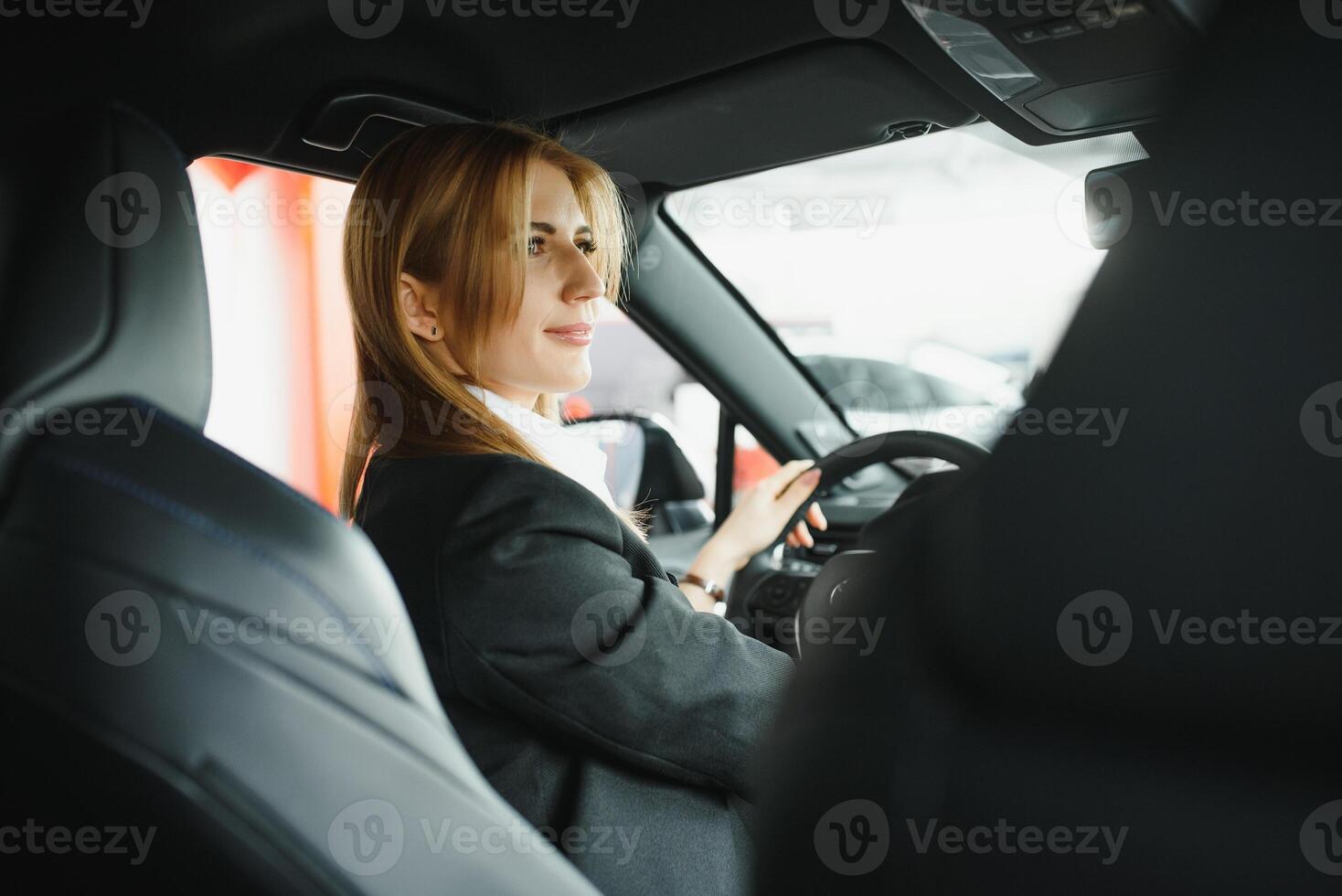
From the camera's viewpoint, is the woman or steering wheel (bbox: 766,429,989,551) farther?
steering wheel (bbox: 766,429,989,551)

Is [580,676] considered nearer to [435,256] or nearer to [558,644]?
[558,644]

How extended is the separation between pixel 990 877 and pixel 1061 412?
228mm

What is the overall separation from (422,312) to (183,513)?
31.5 inches

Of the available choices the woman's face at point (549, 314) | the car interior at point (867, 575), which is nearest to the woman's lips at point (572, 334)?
the woman's face at point (549, 314)

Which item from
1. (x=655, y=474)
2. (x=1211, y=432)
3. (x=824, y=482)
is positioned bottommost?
(x=655, y=474)

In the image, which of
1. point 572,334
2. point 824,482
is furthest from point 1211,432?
point 824,482

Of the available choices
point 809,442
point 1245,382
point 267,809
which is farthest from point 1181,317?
point 809,442

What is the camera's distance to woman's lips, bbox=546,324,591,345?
145cm

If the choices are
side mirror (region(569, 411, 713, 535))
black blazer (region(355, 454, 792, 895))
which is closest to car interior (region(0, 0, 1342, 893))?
black blazer (region(355, 454, 792, 895))

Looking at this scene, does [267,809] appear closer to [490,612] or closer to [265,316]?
[490,612]

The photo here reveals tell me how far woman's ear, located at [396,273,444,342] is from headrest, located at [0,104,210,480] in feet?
1.90

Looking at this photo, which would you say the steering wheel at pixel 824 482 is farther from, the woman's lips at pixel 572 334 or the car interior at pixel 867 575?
the car interior at pixel 867 575

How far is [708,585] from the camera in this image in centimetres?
154

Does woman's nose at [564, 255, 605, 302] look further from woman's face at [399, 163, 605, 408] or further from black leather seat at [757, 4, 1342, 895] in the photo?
black leather seat at [757, 4, 1342, 895]
